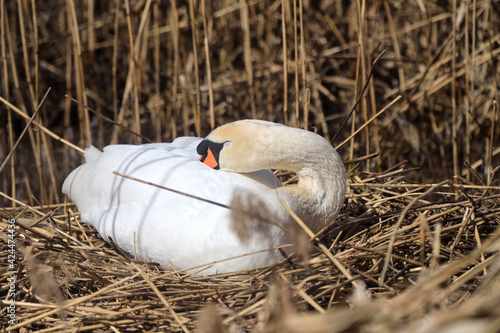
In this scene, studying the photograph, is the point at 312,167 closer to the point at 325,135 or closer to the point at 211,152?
the point at 211,152

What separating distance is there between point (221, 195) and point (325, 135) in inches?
103

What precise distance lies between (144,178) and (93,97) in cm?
339

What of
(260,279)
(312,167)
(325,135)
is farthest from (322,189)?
(325,135)

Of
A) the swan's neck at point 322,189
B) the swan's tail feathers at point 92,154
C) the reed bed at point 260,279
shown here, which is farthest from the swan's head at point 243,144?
the swan's tail feathers at point 92,154

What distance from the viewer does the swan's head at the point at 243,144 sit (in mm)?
2416

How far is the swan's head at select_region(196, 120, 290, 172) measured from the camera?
2.42m

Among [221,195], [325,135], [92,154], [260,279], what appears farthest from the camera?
[325,135]

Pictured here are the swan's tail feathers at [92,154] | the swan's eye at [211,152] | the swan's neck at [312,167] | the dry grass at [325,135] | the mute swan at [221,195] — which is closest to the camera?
the dry grass at [325,135]

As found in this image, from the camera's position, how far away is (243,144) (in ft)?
7.99

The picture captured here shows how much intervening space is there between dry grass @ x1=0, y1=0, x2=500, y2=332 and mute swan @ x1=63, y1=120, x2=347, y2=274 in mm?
106

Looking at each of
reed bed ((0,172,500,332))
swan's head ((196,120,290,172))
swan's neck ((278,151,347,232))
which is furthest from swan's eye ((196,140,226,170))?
reed bed ((0,172,500,332))

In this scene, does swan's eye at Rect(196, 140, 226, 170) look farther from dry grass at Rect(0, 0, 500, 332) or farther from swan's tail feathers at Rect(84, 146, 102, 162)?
swan's tail feathers at Rect(84, 146, 102, 162)

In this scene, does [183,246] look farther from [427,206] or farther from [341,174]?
[427,206]

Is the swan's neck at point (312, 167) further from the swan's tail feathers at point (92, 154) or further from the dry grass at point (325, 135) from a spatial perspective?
the swan's tail feathers at point (92, 154)
